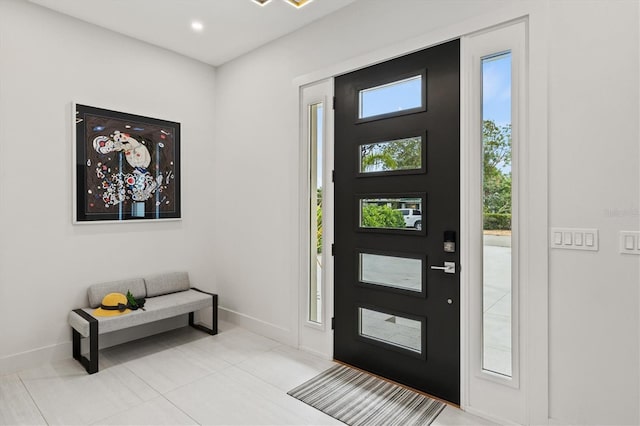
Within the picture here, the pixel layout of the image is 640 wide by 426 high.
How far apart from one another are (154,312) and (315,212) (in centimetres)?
170

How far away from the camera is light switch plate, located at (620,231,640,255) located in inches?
71.2

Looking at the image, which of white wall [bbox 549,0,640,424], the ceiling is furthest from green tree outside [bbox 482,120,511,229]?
the ceiling

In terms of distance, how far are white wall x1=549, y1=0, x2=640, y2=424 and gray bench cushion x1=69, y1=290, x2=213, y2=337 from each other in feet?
9.75

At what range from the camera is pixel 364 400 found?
2.48 metres

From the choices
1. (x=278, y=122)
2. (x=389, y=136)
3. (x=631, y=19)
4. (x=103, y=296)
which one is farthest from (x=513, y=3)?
(x=103, y=296)

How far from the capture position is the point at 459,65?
2373 mm

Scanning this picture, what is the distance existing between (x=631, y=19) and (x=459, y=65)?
0.86 meters

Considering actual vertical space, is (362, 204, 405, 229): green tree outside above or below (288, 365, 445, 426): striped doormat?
above

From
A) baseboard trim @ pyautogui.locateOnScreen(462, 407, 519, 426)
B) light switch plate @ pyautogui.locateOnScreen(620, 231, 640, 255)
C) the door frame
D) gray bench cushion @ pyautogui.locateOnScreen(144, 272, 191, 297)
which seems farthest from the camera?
gray bench cushion @ pyautogui.locateOnScreen(144, 272, 191, 297)

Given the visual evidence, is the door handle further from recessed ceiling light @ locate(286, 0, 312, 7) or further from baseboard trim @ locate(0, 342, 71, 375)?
baseboard trim @ locate(0, 342, 71, 375)

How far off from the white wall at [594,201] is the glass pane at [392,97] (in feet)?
2.77

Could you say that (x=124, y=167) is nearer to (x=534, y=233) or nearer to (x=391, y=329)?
(x=391, y=329)

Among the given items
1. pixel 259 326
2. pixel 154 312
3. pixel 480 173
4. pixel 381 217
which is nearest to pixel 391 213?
pixel 381 217

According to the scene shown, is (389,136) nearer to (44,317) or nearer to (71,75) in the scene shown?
(71,75)
